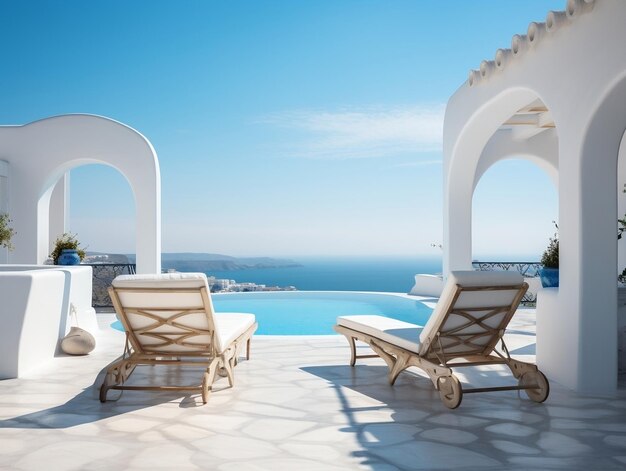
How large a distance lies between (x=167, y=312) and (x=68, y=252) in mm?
5341

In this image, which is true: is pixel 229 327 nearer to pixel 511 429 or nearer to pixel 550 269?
pixel 511 429

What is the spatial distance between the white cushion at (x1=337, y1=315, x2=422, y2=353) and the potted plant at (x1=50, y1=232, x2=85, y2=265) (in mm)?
5114

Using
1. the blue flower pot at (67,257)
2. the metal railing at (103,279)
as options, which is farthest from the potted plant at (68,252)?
the metal railing at (103,279)

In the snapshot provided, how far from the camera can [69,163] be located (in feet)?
36.8

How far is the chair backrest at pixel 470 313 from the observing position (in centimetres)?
481

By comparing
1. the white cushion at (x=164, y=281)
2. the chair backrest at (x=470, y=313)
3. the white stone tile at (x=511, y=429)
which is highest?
the white cushion at (x=164, y=281)

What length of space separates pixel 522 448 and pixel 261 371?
296 cm

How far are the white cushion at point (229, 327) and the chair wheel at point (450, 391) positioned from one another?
1.83 meters

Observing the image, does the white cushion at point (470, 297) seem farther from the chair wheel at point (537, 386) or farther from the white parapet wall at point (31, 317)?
the white parapet wall at point (31, 317)

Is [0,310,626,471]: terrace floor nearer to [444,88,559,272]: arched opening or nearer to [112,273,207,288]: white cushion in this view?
[112,273,207,288]: white cushion

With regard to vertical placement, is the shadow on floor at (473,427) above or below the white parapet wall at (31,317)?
below

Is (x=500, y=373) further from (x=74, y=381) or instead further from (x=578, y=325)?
(x=74, y=381)

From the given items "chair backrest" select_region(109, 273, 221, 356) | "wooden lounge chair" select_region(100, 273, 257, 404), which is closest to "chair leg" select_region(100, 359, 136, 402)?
"wooden lounge chair" select_region(100, 273, 257, 404)

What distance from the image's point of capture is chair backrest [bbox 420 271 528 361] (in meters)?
4.81
